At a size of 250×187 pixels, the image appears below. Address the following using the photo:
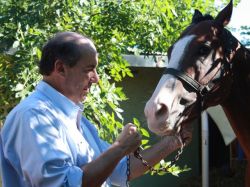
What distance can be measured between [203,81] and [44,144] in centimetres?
103

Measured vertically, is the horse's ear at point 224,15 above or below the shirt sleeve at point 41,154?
above

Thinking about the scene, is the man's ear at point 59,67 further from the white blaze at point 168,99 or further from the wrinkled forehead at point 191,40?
the wrinkled forehead at point 191,40

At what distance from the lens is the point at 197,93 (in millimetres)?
2596

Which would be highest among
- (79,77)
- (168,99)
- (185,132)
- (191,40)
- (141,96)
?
(191,40)

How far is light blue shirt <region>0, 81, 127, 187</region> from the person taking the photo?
201cm

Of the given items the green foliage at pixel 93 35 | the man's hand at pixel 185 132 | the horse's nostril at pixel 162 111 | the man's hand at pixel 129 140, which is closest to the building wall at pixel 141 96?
the green foliage at pixel 93 35

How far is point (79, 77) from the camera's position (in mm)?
2295

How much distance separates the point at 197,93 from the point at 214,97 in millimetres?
157

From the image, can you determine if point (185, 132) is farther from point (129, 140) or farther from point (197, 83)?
point (129, 140)

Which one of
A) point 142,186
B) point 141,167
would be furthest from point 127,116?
point 141,167

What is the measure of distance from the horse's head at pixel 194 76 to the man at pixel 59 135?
261 mm

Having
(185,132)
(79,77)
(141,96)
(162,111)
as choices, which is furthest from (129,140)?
(141,96)

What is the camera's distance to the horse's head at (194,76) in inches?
93.6

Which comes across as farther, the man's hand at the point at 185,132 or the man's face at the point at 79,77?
the man's hand at the point at 185,132
